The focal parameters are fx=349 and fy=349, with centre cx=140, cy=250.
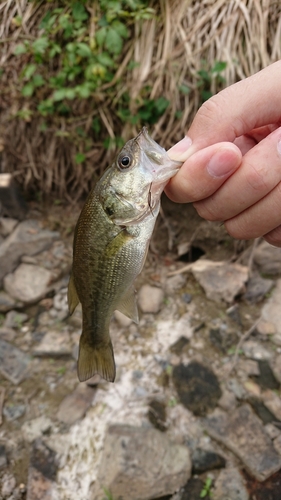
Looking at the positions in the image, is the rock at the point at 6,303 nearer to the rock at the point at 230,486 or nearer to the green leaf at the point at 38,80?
A: the green leaf at the point at 38,80

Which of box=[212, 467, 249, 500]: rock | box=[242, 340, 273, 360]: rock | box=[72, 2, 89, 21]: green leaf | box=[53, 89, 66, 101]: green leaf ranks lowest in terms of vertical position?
box=[212, 467, 249, 500]: rock

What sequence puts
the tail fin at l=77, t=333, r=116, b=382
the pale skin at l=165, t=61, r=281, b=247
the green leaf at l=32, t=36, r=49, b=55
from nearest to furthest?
the pale skin at l=165, t=61, r=281, b=247
the tail fin at l=77, t=333, r=116, b=382
the green leaf at l=32, t=36, r=49, b=55

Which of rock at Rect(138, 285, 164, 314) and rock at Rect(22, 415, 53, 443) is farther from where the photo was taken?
rock at Rect(138, 285, 164, 314)

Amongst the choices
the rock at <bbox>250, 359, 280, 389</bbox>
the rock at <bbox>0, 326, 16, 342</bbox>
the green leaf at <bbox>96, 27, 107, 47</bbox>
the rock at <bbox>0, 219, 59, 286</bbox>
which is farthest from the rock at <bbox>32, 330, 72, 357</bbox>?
the green leaf at <bbox>96, 27, 107, 47</bbox>

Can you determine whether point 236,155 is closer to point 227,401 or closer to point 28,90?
point 227,401

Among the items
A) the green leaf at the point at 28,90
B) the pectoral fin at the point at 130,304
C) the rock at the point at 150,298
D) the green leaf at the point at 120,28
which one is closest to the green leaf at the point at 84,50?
the green leaf at the point at 120,28

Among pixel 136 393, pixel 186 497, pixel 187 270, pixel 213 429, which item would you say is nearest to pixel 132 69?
pixel 187 270

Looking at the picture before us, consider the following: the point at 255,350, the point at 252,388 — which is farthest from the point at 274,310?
the point at 252,388

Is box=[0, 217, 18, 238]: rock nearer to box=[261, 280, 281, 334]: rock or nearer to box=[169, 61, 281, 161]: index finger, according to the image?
box=[261, 280, 281, 334]: rock
